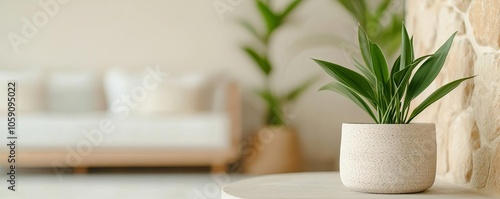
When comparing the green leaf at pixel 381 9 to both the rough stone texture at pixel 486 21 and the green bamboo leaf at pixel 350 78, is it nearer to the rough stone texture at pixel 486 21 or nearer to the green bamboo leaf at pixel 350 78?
the rough stone texture at pixel 486 21

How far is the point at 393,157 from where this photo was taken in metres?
1.10

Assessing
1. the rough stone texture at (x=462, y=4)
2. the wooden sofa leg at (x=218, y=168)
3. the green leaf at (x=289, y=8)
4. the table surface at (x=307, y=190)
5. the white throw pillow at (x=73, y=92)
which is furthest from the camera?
the white throw pillow at (x=73, y=92)

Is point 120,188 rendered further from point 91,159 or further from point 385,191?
point 385,191

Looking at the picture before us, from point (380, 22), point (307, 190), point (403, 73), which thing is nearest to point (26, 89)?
point (380, 22)

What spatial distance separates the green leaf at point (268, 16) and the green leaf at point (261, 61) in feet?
0.61

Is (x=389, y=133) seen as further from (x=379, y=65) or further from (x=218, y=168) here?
(x=218, y=168)

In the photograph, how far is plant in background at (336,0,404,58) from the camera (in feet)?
13.4

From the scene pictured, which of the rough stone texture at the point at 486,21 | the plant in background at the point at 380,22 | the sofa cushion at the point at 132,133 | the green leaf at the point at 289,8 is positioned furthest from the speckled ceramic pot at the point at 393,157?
the green leaf at the point at 289,8

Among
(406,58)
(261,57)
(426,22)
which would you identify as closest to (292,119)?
(261,57)

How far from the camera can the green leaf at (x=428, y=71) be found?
114 cm

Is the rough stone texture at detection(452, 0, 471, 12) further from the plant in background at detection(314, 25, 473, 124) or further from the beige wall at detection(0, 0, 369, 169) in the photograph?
the beige wall at detection(0, 0, 369, 169)

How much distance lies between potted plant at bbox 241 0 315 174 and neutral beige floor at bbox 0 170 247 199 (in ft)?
0.67

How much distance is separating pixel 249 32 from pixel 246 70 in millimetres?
270

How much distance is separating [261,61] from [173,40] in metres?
0.72
